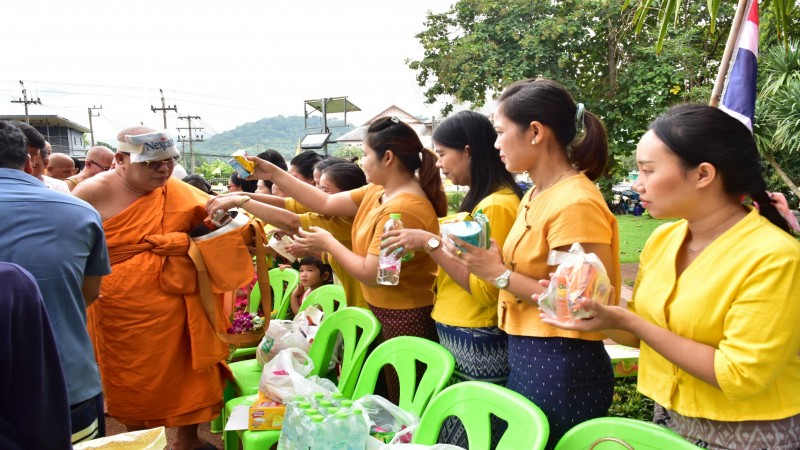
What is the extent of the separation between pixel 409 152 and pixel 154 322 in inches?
57.7

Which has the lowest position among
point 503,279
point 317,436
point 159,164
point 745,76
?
point 317,436

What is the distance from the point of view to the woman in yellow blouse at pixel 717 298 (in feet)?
3.87

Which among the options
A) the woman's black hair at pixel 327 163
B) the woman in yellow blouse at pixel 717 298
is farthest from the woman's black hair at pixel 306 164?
the woman in yellow blouse at pixel 717 298

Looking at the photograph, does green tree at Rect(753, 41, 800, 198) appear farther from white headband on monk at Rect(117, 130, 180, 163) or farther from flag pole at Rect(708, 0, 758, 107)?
white headband on monk at Rect(117, 130, 180, 163)

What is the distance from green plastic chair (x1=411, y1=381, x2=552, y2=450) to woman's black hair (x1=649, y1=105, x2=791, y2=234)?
2.29 ft

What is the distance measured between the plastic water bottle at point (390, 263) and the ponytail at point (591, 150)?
2.10 ft

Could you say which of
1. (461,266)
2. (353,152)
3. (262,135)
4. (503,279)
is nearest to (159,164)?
(461,266)

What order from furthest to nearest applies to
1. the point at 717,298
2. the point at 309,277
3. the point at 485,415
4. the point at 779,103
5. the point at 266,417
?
1. the point at 779,103
2. the point at 309,277
3. the point at 266,417
4. the point at 485,415
5. the point at 717,298

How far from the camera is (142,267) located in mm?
2693

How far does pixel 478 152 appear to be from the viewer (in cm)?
215

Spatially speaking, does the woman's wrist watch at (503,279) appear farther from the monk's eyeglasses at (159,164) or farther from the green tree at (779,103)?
the green tree at (779,103)

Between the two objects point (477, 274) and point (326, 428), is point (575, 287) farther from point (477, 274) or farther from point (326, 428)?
point (326, 428)

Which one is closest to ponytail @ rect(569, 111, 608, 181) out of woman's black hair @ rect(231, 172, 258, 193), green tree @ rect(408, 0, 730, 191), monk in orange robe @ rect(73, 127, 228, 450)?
monk in orange robe @ rect(73, 127, 228, 450)

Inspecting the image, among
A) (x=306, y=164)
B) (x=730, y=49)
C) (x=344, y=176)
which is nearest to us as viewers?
(x=730, y=49)
